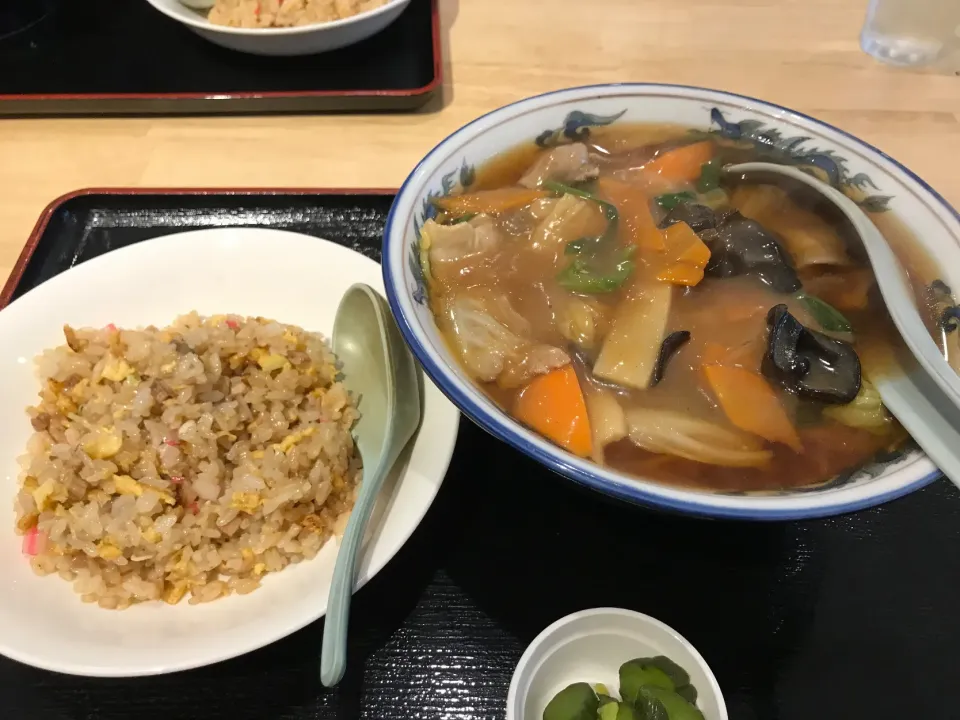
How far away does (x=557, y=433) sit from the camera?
1.03 meters

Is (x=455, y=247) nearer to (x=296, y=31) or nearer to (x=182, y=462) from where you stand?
(x=182, y=462)

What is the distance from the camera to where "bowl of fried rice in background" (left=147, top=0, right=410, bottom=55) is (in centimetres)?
199

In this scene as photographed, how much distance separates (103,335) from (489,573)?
38.1 inches

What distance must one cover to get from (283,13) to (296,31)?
0.77 feet

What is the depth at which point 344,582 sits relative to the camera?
1040mm

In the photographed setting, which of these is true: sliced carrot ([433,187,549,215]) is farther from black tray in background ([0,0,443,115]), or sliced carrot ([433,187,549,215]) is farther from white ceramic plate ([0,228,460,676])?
black tray in background ([0,0,443,115])

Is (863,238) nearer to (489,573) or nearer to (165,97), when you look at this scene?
(489,573)

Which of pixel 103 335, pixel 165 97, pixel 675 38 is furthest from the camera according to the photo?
pixel 675 38

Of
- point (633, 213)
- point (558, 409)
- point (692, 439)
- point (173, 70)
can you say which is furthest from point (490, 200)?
point (173, 70)

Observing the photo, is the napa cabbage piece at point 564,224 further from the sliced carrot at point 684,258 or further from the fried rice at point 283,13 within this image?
the fried rice at point 283,13

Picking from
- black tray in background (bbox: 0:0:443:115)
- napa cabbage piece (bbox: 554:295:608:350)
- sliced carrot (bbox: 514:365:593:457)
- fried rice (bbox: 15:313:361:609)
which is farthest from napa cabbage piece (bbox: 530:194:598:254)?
black tray in background (bbox: 0:0:443:115)

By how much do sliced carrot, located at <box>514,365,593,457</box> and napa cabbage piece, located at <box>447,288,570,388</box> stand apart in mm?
22

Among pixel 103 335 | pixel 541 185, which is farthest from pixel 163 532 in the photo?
pixel 541 185

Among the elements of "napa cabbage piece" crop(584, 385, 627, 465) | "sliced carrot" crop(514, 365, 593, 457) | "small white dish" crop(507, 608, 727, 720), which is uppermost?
"sliced carrot" crop(514, 365, 593, 457)
